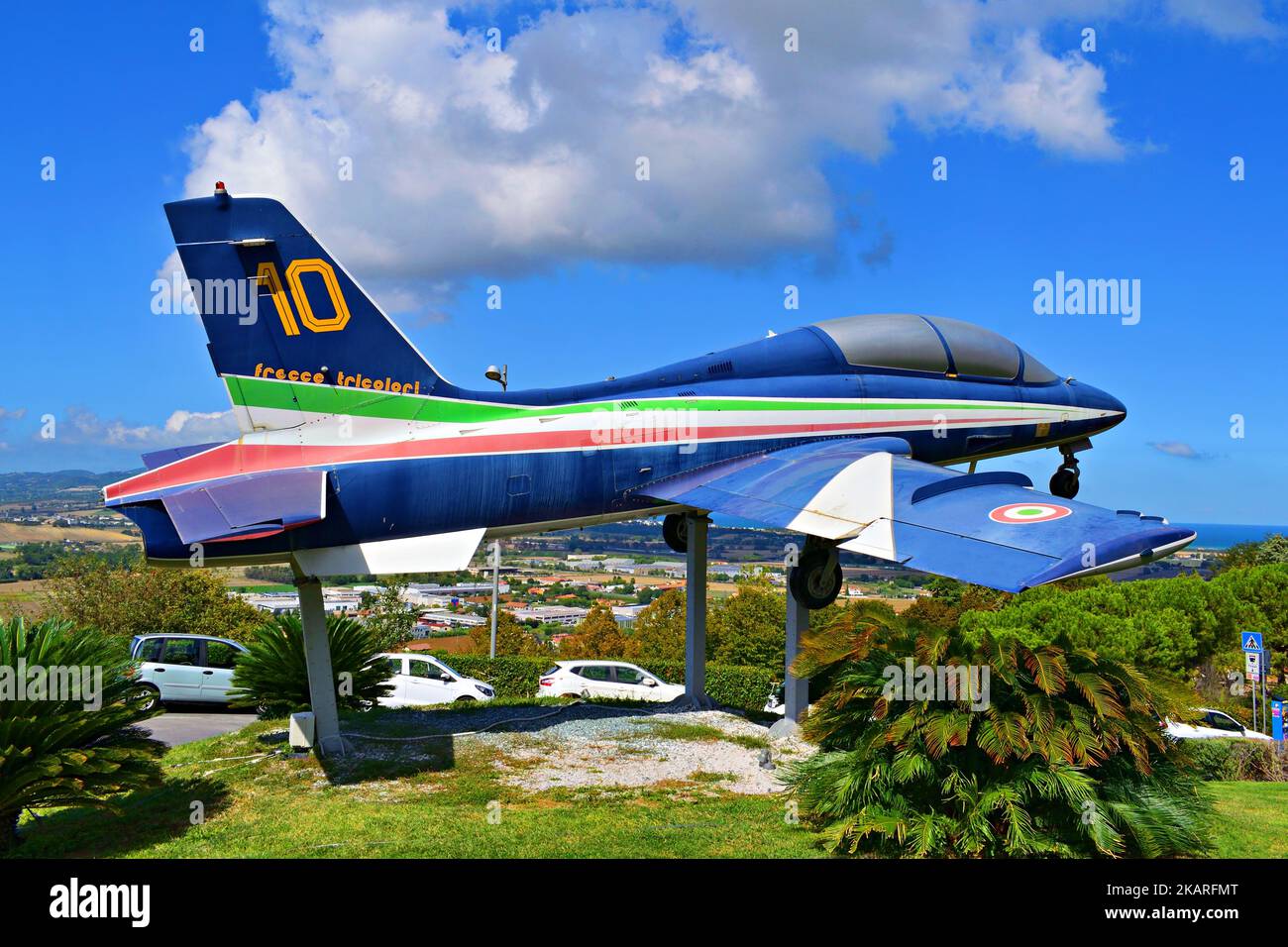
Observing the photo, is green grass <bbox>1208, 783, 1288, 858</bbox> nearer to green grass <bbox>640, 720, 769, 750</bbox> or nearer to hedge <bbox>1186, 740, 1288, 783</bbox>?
hedge <bbox>1186, 740, 1288, 783</bbox>

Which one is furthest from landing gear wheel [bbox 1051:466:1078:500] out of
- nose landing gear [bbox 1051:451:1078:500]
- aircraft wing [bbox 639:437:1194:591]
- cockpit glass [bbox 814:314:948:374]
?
aircraft wing [bbox 639:437:1194:591]

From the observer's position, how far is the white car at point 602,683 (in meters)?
24.0

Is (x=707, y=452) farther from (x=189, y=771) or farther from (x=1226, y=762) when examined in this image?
(x=1226, y=762)

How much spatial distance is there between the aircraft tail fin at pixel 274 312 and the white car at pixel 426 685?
507 inches

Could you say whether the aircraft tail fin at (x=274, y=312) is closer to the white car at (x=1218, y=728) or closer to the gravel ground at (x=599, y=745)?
the gravel ground at (x=599, y=745)

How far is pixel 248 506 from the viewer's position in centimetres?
1098

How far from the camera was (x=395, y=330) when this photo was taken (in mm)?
12508

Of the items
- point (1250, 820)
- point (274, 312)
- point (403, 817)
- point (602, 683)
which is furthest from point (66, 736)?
point (602, 683)

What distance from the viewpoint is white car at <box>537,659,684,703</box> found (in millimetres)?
23984

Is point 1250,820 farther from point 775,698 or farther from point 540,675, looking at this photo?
point 540,675

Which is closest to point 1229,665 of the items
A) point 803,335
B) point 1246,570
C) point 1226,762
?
point 1246,570

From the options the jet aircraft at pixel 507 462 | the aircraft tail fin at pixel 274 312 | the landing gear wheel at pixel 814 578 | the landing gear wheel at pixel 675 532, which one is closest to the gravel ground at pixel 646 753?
the landing gear wheel at pixel 814 578

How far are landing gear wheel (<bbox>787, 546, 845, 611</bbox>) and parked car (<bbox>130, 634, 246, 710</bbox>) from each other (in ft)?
45.3

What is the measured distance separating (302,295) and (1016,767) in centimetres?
993
